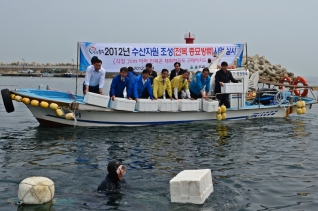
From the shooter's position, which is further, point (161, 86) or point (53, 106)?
point (161, 86)

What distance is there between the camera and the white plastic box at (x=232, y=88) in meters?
17.2

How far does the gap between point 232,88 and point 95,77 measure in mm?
5520

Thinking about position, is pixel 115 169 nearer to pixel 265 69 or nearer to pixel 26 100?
pixel 26 100

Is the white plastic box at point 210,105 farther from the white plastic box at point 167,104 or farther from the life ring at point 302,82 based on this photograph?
the life ring at point 302,82

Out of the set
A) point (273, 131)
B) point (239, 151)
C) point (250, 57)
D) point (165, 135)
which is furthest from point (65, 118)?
point (250, 57)

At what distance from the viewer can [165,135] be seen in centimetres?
1509

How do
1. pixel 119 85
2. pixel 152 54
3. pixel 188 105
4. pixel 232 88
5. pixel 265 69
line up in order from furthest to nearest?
pixel 265 69
pixel 152 54
pixel 232 88
pixel 188 105
pixel 119 85

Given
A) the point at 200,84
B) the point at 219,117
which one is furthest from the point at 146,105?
the point at 219,117

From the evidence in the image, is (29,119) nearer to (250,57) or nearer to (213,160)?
(213,160)

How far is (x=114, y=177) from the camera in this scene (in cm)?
815

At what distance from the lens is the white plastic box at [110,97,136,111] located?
15508 mm

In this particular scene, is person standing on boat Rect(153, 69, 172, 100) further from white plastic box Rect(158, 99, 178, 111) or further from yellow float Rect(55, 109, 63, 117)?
yellow float Rect(55, 109, 63, 117)

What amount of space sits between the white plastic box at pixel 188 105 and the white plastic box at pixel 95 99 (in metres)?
2.98

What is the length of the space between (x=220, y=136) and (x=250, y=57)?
63.4m
